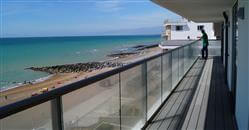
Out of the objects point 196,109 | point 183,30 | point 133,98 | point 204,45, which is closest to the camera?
point 133,98

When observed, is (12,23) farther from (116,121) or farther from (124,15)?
(116,121)

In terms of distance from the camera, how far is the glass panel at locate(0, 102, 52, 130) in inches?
59.5

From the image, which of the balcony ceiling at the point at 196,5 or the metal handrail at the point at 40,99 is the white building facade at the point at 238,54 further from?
the metal handrail at the point at 40,99

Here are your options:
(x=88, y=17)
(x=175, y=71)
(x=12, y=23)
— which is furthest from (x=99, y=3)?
(x=175, y=71)

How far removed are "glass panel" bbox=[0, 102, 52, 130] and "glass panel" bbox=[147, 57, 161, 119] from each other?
267cm

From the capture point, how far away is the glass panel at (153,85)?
4.44 metres

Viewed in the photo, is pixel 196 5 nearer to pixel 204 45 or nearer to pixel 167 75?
pixel 167 75

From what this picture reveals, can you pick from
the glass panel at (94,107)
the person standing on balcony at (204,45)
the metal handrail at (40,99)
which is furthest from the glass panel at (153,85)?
the person standing on balcony at (204,45)

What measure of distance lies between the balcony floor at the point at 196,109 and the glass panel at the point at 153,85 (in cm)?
15

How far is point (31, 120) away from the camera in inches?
65.9

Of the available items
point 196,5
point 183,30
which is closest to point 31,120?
point 196,5

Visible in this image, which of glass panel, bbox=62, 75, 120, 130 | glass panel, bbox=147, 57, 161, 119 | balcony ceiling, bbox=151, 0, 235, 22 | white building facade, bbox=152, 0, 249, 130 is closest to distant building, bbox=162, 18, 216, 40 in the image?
balcony ceiling, bbox=151, 0, 235, 22

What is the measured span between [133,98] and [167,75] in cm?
250

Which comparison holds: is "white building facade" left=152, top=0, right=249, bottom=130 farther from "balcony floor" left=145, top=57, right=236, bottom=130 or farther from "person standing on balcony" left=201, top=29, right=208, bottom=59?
"person standing on balcony" left=201, top=29, right=208, bottom=59
